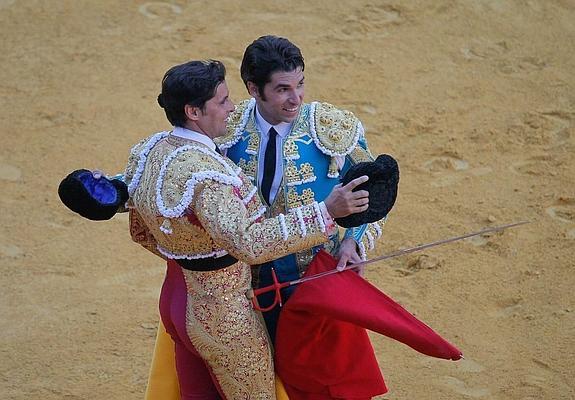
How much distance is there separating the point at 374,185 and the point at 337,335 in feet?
2.17

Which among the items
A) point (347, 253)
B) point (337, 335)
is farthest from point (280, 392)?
point (347, 253)

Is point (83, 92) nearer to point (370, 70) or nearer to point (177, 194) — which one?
point (370, 70)

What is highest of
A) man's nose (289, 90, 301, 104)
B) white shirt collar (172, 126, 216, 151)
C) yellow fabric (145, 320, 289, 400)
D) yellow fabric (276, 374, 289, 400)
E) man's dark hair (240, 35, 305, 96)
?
man's dark hair (240, 35, 305, 96)

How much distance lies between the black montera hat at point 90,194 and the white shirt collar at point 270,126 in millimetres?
574

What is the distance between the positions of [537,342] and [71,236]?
277 centimetres

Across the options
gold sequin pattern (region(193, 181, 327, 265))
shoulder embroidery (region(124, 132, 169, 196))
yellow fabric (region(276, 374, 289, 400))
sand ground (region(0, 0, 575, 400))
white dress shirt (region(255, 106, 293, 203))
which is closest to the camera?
gold sequin pattern (region(193, 181, 327, 265))

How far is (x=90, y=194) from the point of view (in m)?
3.59

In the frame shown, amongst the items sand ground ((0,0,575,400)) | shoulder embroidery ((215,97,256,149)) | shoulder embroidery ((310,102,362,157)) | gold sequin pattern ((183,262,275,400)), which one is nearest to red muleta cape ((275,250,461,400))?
gold sequin pattern ((183,262,275,400))

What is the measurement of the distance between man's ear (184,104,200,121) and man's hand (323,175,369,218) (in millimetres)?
488

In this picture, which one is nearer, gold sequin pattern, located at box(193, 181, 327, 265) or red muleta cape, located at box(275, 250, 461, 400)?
gold sequin pattern, located at box(193, 181, 327, 265)

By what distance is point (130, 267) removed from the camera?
6.15 metres

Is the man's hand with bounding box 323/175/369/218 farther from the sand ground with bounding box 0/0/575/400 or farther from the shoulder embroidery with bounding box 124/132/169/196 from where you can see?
the sand ground with bounding box 0/0/575/400

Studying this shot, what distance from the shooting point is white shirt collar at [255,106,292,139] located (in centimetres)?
386

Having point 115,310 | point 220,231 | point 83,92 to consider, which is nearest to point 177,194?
point 220,231
